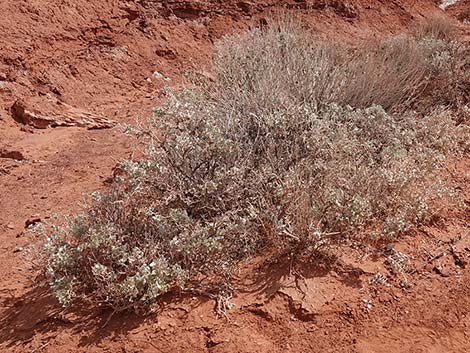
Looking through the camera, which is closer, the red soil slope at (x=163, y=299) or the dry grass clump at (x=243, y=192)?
the red soil slope at (x=163, y=299)

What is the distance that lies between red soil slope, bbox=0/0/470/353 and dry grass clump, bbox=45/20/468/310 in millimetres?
168

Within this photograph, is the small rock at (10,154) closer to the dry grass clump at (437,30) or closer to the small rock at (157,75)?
the small rock at (157,75)

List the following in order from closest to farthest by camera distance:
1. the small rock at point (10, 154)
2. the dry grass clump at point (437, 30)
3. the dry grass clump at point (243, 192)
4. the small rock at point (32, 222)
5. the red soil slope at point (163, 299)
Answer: the red soil slope at point (163, 299)
the dry grass clump at point (243, 192)
the small rock at point (32, 222)
the small rock at point (10, 154)
the dry grass clump at point (437, 30)

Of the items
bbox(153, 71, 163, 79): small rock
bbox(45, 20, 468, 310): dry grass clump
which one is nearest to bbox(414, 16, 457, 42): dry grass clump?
bbox(45, 20, 468, 310): dry grass clump

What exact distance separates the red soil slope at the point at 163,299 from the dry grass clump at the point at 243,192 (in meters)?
0.17

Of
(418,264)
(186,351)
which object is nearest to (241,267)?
(186,351)

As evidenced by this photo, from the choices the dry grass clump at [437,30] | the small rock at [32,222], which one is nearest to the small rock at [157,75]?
the small rock at [32,222]

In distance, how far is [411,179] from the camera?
3.49m

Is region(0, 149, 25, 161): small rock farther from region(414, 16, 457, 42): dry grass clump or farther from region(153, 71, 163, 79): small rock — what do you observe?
region(414, 16, 457, 42): dry grass clump

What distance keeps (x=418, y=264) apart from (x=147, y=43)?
4450 millimetres

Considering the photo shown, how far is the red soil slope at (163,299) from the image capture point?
106 inches

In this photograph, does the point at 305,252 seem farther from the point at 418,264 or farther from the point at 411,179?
the point at 411,179

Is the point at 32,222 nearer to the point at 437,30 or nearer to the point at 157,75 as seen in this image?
the point at 157,75

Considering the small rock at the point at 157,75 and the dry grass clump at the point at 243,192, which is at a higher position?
the dry grass clump at the point at 243,192
